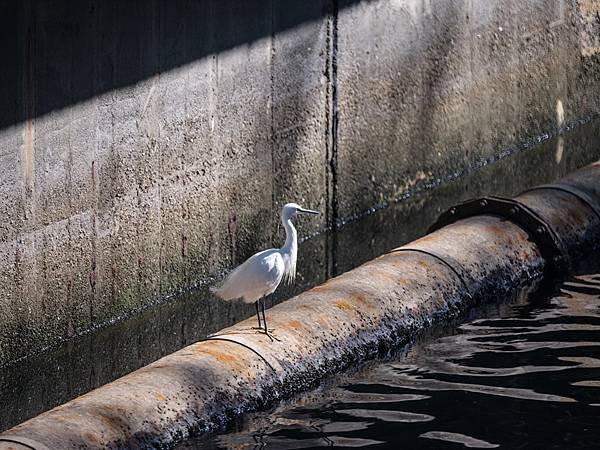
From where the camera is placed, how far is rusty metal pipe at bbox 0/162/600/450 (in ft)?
24.4

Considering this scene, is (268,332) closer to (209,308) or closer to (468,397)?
(468,397)

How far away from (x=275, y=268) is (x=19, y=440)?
2411mm

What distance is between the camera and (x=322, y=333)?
883 centimetres

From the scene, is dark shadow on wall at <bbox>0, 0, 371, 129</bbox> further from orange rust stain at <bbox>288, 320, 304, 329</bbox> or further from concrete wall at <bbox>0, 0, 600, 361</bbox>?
orange rust stain at <bbox>288, 320, 304, 329</bbox>

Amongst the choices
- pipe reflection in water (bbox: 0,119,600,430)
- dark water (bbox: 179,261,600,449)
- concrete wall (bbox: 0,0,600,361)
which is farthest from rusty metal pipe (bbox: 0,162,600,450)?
concrete wall (bbox: 0,0,600,361)

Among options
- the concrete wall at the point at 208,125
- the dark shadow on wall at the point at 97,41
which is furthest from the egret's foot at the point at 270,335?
the dark shadow on wall at the point at 97,41

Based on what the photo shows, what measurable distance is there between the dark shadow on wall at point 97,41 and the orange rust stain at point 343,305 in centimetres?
233

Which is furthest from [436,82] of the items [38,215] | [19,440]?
[19,440]

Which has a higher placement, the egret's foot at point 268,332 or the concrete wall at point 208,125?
the concrete wall at point 208,125

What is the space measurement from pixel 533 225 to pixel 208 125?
2.56 m

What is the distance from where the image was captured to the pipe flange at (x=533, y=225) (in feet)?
35.4

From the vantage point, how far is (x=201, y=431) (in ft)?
25.9

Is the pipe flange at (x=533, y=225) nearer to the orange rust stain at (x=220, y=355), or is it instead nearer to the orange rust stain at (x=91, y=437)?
the orange rust stain at (x=220, y=355)

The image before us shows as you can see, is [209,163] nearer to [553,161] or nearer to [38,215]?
[38,215]
